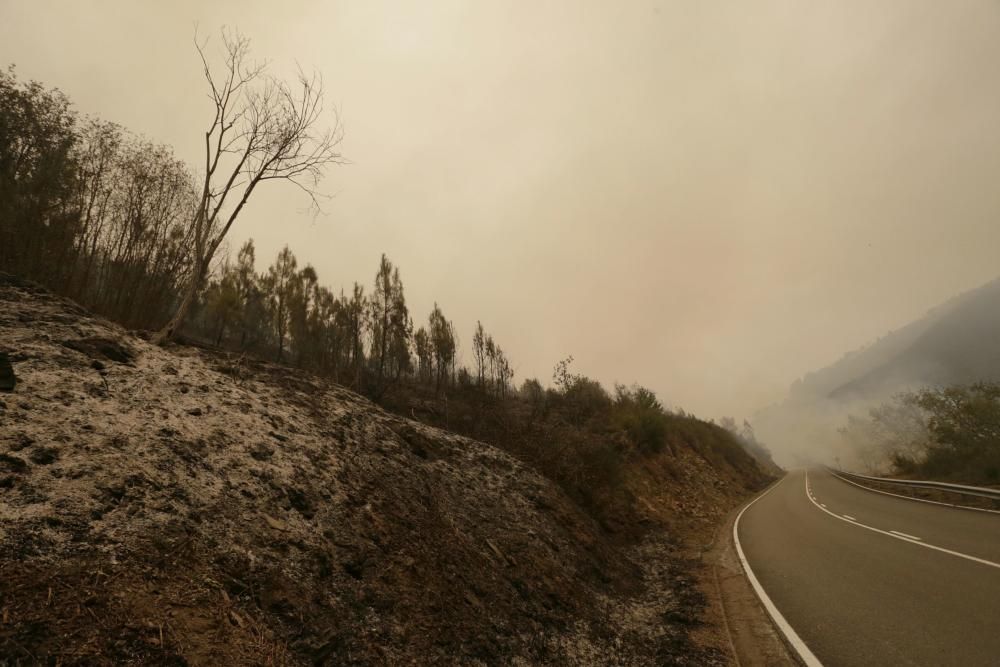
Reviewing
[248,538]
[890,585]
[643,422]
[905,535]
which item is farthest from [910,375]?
[248,538]

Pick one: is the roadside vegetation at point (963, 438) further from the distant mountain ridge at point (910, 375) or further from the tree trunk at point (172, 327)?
the distant mountain ridge at point (910, 375)

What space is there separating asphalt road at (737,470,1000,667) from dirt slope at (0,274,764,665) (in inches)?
63.3

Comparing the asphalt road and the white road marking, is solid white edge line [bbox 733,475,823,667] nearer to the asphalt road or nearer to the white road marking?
the asphalt road

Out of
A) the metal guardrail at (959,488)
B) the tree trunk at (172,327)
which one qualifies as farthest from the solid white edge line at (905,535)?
the tree trunk at (172,327)

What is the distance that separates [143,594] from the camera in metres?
3.13

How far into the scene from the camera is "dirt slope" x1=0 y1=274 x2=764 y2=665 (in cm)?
305

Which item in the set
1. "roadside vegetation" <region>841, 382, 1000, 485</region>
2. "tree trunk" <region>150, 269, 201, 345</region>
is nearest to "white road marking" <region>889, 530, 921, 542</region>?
Answer: "roadside vegetation" <region>841, 382, 1000, 485</region>

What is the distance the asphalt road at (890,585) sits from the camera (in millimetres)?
4273

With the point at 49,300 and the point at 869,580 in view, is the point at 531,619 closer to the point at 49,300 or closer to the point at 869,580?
the point at 869,580

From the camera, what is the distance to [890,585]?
6.07 metres

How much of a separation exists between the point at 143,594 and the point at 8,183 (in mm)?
15409

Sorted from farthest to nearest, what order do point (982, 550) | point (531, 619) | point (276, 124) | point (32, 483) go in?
point (276, 124)
point (982, 550)
point (531, 619)
point (32, 483)

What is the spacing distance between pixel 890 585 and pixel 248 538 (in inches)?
352

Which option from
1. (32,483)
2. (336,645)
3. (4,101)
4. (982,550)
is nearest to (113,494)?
(32,483)
